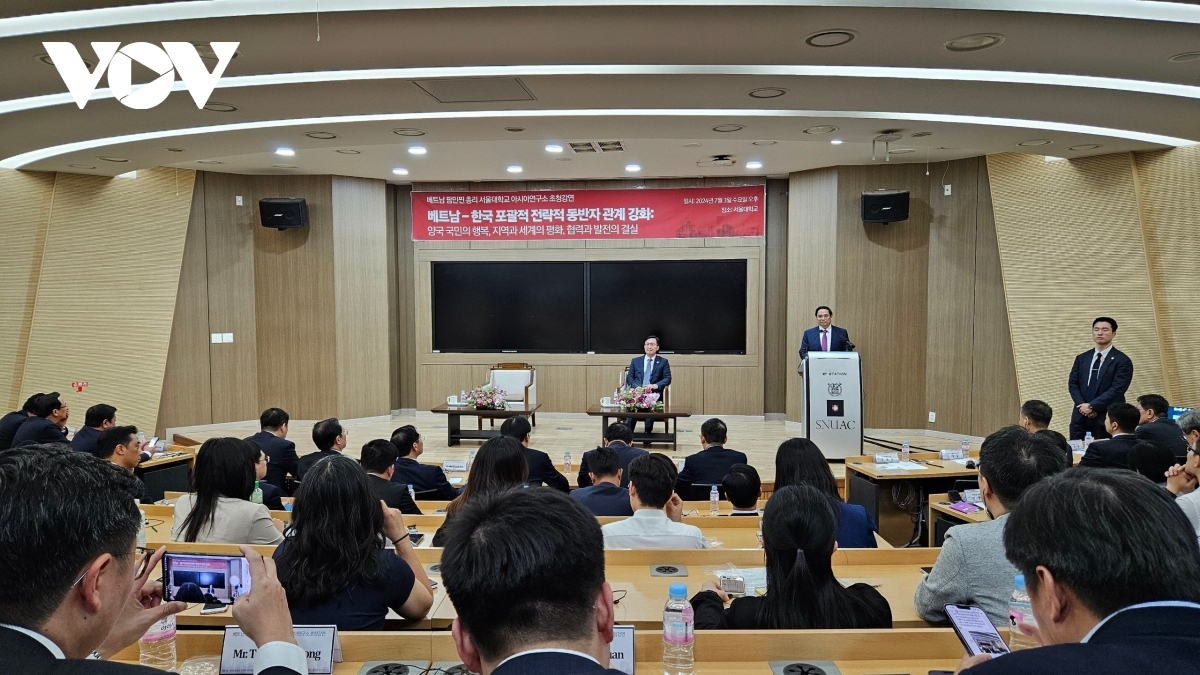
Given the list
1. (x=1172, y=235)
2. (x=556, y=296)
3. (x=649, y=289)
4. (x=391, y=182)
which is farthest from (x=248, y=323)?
(x=1172, y=235)

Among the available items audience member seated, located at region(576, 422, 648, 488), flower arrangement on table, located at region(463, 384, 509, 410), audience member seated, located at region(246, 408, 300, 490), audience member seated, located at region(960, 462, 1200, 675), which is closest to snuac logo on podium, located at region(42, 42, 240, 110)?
audience member seated, located at region(246, 408, 300, 490)

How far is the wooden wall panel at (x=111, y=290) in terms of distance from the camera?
8.40 m

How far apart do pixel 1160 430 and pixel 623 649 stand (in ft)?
14.1

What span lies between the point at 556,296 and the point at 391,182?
9.53 ft

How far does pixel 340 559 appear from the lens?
83.4 inches

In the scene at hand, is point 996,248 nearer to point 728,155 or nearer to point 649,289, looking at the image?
point 728,155

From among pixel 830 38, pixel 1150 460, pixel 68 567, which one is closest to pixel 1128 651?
pixel 68 567

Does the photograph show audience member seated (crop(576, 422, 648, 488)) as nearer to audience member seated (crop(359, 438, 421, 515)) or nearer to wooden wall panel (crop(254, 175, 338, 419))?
audience member seated (crop(359, 438, 421, 515))

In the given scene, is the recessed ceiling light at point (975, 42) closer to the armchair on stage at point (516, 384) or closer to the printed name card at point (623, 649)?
the printed name card at point (623, 649)

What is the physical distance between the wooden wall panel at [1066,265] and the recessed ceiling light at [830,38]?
16.5ft

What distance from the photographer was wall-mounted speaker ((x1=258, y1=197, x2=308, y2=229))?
376 inches

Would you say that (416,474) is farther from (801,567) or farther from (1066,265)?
(1066,265)

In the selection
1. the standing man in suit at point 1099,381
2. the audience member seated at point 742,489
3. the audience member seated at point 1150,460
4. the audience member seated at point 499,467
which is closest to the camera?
the audience member seated at point 499,467

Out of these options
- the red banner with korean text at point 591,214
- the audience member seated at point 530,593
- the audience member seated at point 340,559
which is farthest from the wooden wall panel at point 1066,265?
the audience member seated at point 530,593
